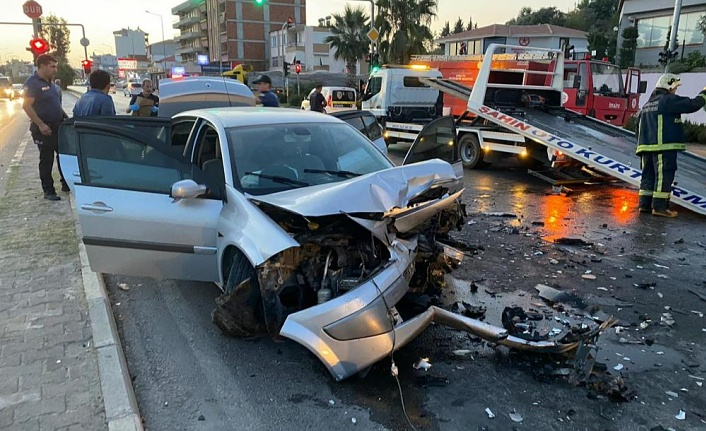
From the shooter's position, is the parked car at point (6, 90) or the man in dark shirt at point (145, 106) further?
the parked car at point (6, 90)

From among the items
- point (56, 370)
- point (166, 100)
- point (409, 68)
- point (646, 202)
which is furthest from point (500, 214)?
→ point (409, 68)

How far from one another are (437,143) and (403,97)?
36.6 ft

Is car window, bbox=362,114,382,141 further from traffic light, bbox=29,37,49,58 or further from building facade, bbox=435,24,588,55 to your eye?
building facade, bbox=435,24,588,55

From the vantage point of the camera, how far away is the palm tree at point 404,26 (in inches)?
1325

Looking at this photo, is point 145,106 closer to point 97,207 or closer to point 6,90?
point 97,207

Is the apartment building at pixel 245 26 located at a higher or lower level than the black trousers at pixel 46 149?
higher

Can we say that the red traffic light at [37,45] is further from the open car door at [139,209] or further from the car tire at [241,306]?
the car tire at [241,306]

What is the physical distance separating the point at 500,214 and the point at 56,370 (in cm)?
630

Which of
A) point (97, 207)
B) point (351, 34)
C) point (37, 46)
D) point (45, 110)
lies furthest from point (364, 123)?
point (351, 34)

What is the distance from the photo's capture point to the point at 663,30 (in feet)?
120

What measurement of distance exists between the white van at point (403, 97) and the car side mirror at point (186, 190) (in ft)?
40.1

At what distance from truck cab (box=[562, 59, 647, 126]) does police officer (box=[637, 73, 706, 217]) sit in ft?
16.5


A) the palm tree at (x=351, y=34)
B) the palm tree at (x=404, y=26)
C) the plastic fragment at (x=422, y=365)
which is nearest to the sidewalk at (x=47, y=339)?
the plastic fragment at (x=422, y=365)

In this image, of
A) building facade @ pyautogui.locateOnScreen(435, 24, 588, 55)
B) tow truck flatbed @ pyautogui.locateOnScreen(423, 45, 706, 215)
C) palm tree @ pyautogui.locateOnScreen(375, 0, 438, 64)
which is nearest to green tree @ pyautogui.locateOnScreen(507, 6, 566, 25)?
building facade @ pyautogui.locateOnScreen(435, 24, 588, 55)
